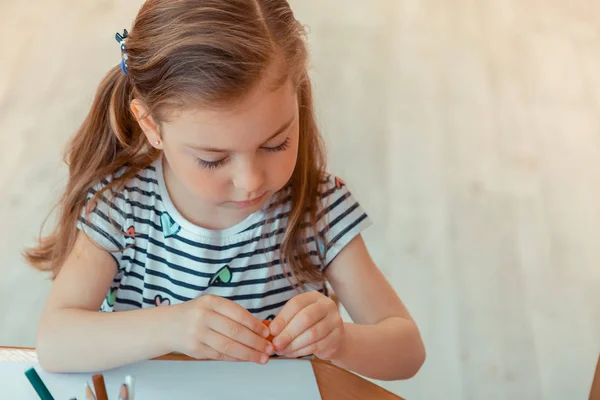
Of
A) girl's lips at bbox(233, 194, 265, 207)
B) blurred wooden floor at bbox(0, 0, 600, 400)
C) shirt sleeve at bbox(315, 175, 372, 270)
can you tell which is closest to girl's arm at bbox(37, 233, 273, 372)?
girl's lips at bbox(233, 194, 265, 207)

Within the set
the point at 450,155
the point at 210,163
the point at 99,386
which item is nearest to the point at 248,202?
the point at 210,163

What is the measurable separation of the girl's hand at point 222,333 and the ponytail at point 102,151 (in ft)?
0.85

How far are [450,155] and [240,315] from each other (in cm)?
154

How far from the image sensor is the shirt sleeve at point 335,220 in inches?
37.2

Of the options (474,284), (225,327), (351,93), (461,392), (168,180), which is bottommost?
(461,392)

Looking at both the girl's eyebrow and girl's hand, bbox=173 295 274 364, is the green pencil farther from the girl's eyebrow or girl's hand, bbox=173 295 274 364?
the girl's eyebrow

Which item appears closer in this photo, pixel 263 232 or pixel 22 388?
pixel 22 388

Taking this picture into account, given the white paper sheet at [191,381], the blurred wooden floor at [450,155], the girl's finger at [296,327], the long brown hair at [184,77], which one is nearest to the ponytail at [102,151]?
the long brown hair at [184,77]

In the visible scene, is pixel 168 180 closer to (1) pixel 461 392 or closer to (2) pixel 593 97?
(1) pixel 461 392

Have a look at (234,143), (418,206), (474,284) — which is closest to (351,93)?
(418,206)

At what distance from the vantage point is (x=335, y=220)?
37.4 inches

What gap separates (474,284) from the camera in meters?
1.81

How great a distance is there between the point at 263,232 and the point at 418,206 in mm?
1103

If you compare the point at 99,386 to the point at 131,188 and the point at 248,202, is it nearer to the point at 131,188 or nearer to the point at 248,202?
the point at 248,202
